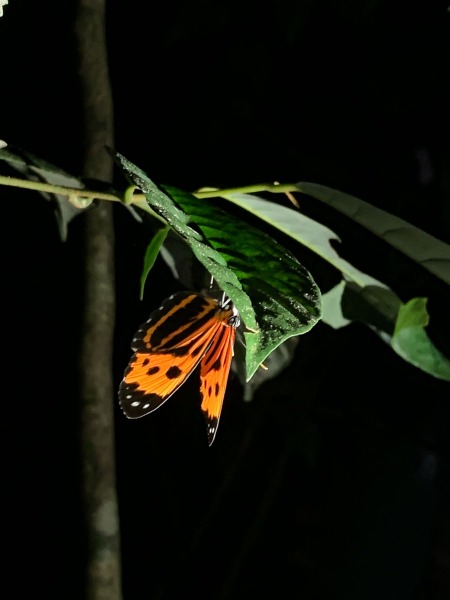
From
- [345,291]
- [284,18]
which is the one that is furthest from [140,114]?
[345,291]

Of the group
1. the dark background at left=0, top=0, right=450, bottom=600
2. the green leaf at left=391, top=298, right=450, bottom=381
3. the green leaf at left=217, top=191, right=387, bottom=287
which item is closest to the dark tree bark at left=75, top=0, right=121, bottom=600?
the dark background at left=0, top=0, right=450, bottom=600

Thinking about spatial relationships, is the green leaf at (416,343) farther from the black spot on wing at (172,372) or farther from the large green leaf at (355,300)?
the black spot on wing at (172,372)

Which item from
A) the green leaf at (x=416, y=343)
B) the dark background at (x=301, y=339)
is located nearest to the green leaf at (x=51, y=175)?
the dark background at (x=301, y=339)

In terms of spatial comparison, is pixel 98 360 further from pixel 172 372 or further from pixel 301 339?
pixel 301 339

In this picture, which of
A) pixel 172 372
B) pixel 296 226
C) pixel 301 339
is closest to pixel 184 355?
pixel 172 372

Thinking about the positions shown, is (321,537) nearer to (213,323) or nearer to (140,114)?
(140,114)

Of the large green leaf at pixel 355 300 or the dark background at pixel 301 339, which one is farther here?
the dark background at pixel 301 339

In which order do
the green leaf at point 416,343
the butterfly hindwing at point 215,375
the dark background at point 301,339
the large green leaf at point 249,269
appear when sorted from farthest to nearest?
the dark background at point 301,339
the green leaf at point 416,343
the butterfly hindwing at point 215,375
the large green leaf at point 249,269
